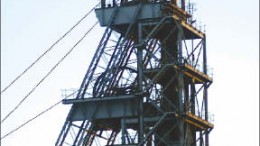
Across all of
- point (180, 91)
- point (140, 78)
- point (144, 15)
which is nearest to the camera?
point (180, 91)

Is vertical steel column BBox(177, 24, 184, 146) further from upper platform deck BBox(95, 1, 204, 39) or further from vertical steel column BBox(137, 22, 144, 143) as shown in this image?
vertical steel column BBox(137, 22, 144, 143)

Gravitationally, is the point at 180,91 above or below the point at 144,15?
below

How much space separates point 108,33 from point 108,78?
4256 mm

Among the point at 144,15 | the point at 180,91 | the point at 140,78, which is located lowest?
the point at 180,91

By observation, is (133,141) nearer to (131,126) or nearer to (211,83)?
(131,126)

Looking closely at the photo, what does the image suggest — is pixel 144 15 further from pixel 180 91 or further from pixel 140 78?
pixel 180 91

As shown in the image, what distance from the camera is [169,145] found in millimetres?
113625

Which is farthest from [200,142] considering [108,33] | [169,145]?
[108,33]

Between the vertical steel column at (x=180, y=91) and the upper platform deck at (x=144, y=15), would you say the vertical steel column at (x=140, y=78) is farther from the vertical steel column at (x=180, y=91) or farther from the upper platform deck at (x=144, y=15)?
the vertical steel column at (x=180, y=91)

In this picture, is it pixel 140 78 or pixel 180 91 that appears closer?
pixel 180 91

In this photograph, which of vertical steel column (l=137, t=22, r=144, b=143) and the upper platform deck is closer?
vertical steel column (l=137, t=22, r=144, b=143)

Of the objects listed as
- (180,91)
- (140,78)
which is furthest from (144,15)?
(180,91)

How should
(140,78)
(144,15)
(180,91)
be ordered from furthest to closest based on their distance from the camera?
(144,15), (140,78), (180,91)

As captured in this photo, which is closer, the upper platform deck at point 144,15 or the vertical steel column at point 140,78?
the vertical steel column at point 140,78
